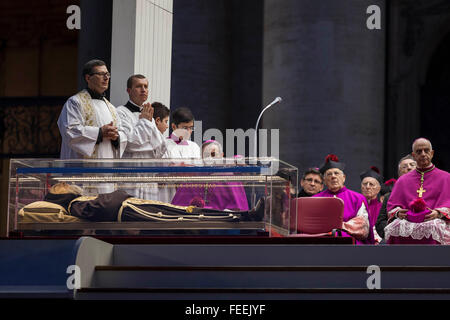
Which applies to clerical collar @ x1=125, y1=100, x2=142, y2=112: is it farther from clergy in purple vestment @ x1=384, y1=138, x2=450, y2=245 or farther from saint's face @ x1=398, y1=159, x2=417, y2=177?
saint's face @ x1=398, y1=159, x2=417, y2=177

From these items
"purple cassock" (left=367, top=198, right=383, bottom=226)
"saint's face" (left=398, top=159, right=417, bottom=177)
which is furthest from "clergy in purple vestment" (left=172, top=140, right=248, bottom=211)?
"purple cassock" (left=367, top=198, right=383, bottom=226)

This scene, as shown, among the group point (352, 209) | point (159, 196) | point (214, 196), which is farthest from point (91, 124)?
point (352, 209)

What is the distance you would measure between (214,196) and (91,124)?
178 cm

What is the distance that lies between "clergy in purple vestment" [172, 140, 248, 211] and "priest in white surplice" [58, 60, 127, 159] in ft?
3.76

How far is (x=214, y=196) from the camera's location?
634 centimetres

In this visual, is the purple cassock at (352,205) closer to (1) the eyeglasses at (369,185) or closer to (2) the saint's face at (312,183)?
(2) the saint's face at (312,183)

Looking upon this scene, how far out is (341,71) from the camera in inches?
547

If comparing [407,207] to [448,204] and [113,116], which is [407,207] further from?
[113,116]

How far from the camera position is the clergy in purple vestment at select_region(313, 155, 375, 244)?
27.8 feet

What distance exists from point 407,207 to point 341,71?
242 inches

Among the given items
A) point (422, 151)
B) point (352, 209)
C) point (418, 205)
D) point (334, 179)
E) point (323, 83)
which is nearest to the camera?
point (418, 205)

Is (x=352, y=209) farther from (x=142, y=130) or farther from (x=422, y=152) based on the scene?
(x=142, y=130)

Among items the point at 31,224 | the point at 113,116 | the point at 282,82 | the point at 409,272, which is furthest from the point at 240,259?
the point at 282,82

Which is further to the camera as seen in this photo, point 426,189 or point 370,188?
point 370,188
